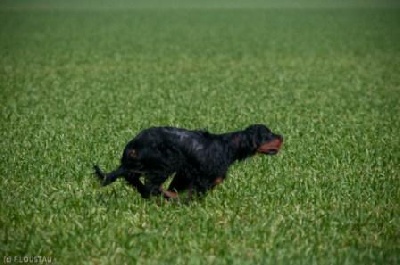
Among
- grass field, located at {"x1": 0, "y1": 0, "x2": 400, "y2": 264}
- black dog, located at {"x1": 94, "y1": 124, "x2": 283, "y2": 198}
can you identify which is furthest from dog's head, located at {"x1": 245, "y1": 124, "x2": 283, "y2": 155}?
grass field, located at {"x1": 0, "y1": 0, "x2": 400, "y2": 264}

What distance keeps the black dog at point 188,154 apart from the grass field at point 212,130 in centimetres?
32

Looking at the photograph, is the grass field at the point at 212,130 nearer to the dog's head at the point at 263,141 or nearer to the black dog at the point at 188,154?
the black dog at the point at 188,154

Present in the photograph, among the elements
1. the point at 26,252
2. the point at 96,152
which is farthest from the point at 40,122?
the point at 26,252

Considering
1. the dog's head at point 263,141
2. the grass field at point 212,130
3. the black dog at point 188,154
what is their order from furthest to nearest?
the dog's head at point 263,141, the black dog at point 188,154, the grass field at point 212,130

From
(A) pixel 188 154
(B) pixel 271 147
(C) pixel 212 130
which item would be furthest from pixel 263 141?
(C) pixel 212 130

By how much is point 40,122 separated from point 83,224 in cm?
767

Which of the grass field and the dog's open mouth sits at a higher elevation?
the dog's open mouth

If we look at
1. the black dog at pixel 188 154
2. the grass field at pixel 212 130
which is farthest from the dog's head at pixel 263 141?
the grass field at pixel 212 130

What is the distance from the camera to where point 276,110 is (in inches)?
674

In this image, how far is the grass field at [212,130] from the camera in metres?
7.17

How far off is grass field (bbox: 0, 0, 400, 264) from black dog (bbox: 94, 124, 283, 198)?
0.32 meters

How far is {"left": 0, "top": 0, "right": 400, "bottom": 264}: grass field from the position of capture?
7.17m

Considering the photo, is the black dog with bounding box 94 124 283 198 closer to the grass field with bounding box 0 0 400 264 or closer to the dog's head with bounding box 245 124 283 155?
the dog's head with bounding box 245 124 283 155

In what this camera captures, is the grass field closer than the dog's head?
Yes
